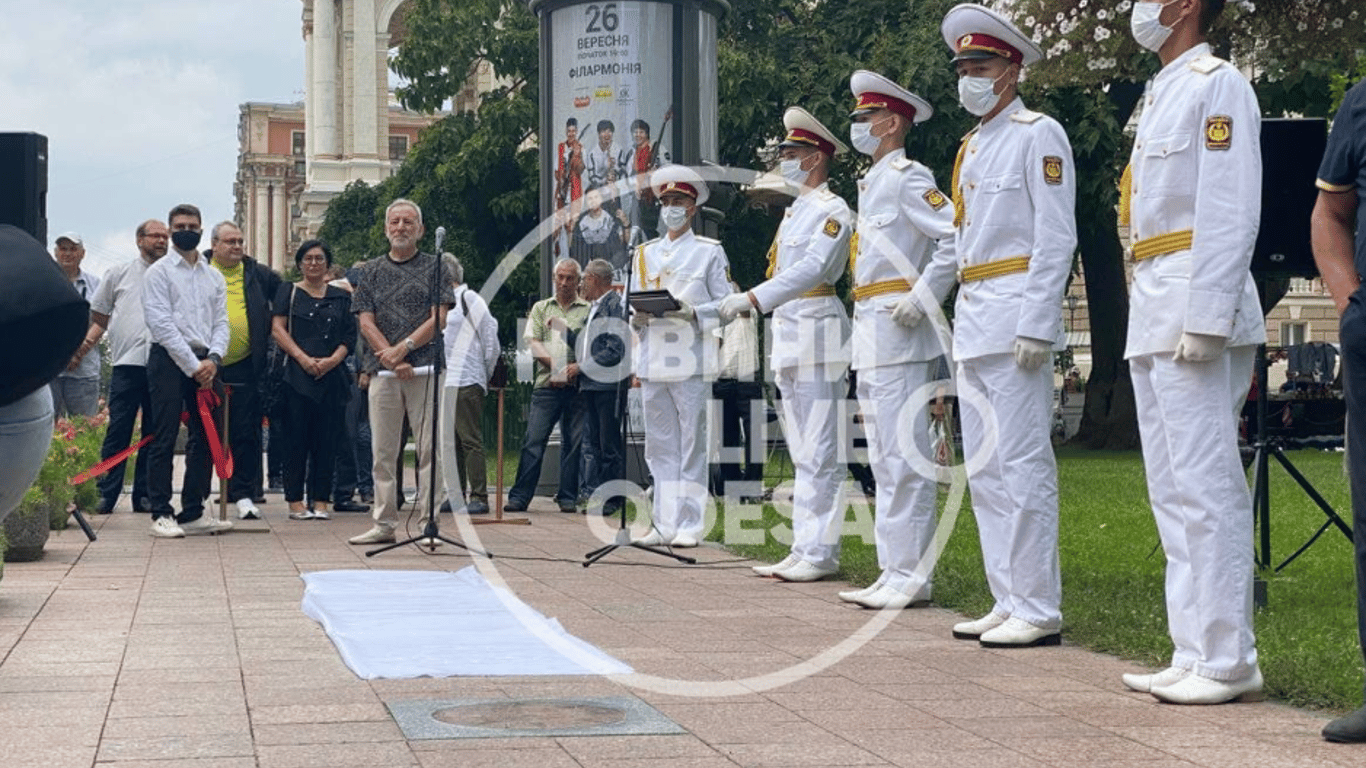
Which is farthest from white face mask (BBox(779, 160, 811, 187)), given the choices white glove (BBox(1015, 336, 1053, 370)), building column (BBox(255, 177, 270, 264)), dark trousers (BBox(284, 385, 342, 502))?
building column (BBox(255, 177, 270, 264))

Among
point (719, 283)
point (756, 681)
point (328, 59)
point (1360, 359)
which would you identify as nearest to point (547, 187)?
point (719, 283)

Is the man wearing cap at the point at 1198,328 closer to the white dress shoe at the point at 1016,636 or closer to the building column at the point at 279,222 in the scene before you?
the white dress shoe at the point at 1016,636

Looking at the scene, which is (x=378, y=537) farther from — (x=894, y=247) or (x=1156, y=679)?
(x=1156, y=679)

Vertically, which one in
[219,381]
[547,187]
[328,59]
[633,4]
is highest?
[328,59]

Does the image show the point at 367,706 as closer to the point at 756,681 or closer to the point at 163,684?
the point at 163,684

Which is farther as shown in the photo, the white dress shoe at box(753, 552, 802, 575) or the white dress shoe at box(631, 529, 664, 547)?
the white dress shoe at box(631, 529, 664, 547)

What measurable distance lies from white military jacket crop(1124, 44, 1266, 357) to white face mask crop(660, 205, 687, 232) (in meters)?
5.51

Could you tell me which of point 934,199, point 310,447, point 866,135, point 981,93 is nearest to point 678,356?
point 866,135

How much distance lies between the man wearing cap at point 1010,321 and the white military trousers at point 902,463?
3.25 ft

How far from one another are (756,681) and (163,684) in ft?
6.24

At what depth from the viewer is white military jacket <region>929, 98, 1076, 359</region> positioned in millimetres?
7059

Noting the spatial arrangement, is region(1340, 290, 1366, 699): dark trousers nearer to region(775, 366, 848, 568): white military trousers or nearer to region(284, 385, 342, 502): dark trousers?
region(775, 366, 848, 568): white military trousers

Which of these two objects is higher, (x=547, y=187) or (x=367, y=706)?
(x=547, y=187)

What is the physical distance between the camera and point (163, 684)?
20.0 ft
